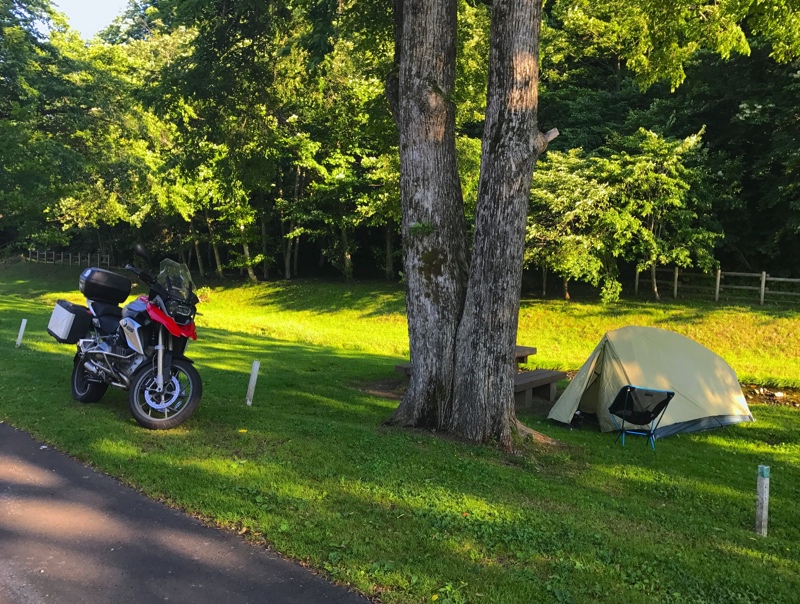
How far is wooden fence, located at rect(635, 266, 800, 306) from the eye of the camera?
21.7 metres

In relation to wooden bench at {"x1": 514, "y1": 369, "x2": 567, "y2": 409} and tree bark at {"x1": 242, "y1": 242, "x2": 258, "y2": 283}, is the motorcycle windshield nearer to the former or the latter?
wooden bench at {"x1": 514, "y1": 369, "x2": 567, "y2": 409}

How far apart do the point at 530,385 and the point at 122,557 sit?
852 cm

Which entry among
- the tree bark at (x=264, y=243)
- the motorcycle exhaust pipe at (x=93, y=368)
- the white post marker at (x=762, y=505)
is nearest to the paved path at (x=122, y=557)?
the motorcycle exhaust pipe at (x=93, y=368)

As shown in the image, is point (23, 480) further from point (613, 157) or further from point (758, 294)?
point (758, 294)

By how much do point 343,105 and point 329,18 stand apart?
10433 mm

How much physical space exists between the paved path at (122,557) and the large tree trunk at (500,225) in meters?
3.84

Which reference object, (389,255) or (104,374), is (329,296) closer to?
(389,255)

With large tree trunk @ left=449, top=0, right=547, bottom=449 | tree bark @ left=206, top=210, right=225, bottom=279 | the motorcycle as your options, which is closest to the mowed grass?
the motorcycle

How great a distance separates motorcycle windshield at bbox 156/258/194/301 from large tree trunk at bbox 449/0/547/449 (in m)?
3.18

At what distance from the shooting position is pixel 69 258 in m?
55.4

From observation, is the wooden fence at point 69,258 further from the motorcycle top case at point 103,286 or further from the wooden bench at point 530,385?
the motorcycle top case at point 103,286

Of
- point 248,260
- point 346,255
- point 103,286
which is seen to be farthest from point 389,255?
point 103,286

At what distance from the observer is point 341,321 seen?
27328 mm

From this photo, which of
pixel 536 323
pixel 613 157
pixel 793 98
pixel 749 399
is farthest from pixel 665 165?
pixel 749 399
